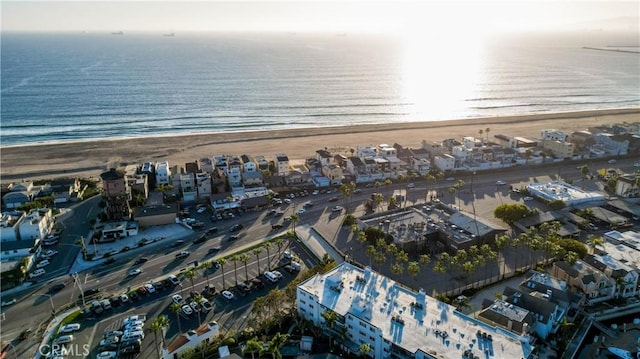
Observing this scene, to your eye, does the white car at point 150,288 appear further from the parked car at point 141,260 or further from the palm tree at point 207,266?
the parked car at point 141,260

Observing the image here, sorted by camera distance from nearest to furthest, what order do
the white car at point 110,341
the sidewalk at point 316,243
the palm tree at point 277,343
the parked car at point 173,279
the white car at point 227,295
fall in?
the palm tree at point 277,343 → the white car at point 110,341 → the white car at point 227,295 → the parked car at point 173,279 → the sidewalk at point 316,243

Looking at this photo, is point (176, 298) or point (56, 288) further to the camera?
point (56, 288)

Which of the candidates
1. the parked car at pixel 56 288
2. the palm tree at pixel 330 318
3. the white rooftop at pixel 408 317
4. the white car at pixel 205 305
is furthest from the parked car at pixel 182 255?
the palm tree at pixel 330 318

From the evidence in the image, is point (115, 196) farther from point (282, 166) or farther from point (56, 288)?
point (282, 166)

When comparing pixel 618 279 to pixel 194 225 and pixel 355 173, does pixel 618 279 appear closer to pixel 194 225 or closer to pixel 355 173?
pixel 355 173

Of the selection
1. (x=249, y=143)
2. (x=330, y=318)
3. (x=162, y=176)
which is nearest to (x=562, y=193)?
(x=330, y=318)

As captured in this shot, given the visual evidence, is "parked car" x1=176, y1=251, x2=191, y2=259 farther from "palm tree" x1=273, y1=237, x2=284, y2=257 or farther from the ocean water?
the ocean water
